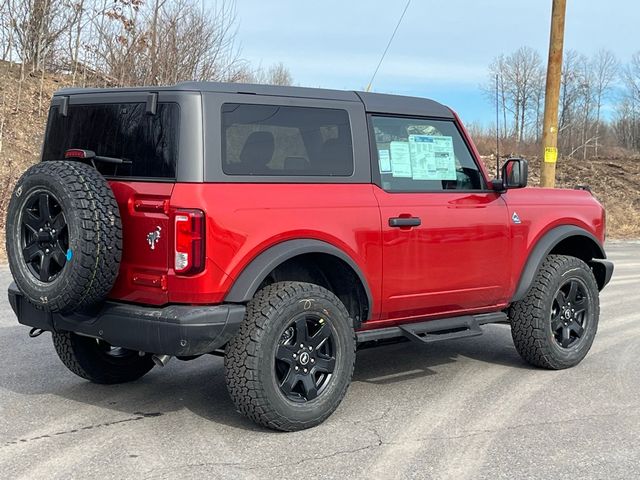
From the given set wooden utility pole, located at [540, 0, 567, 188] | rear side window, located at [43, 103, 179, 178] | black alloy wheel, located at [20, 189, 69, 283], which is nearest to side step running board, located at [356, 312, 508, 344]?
rear side window, located at [43, 103, 179, 178]

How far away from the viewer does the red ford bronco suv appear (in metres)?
4.30

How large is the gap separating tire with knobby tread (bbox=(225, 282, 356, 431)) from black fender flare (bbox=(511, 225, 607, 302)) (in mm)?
1896

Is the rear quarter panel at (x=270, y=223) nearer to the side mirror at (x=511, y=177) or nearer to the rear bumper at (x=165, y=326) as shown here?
the rear bumper at (x=165, y=326)

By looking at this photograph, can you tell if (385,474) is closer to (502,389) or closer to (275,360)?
(275,360)

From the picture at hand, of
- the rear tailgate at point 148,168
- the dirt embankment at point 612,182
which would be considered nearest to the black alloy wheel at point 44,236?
the rear tailgate at point 148,168

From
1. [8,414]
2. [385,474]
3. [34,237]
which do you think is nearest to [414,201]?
[385,474]

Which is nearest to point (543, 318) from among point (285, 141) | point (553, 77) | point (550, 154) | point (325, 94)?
point (325, 94)

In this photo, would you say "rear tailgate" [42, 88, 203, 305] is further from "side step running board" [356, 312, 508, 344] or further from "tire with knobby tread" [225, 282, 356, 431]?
"side step running board" [356, 312, 508, 344]

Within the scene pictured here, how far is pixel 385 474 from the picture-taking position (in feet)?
12.9

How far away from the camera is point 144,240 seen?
4.39m

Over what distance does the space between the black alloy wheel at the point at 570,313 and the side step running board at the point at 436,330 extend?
574mm

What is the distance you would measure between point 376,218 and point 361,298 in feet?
1.72

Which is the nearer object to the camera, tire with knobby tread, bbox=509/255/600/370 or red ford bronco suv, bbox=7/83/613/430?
red ford bronco suv, bbox=7/83/613/430

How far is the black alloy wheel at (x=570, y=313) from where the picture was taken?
20.6 feet
